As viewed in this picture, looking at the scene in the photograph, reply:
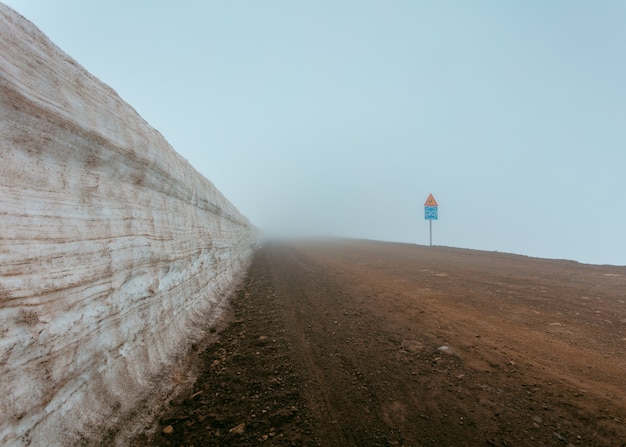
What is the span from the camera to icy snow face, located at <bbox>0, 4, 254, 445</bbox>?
1.72 metres

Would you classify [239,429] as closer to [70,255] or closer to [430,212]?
[70,255]

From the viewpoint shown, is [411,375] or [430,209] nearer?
[411,375]

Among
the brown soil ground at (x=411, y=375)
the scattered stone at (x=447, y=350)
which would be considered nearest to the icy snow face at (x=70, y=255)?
the brown soil ground at (x=411, y=375)

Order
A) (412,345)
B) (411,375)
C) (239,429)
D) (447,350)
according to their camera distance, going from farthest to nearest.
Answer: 1. (412,345)
2. (447,350)
3. (411,375)
4. (239,429)

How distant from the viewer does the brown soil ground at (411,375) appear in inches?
89.0

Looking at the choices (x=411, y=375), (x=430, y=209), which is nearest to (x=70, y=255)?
(x=411, y=375)

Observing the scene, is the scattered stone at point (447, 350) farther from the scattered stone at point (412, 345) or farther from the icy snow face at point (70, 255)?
the icy snow face at point (70, 255)

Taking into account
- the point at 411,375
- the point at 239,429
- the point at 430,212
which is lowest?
the point at 239,429

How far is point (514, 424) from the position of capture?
233 cm

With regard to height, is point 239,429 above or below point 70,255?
below

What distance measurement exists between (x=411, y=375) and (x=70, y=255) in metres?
3.17

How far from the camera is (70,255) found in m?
2.13

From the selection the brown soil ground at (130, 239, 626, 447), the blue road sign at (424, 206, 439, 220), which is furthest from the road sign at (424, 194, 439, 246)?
the brown soil ground at (130, 239, 626, 447)

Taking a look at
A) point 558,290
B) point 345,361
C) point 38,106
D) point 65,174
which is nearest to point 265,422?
point 345,361
